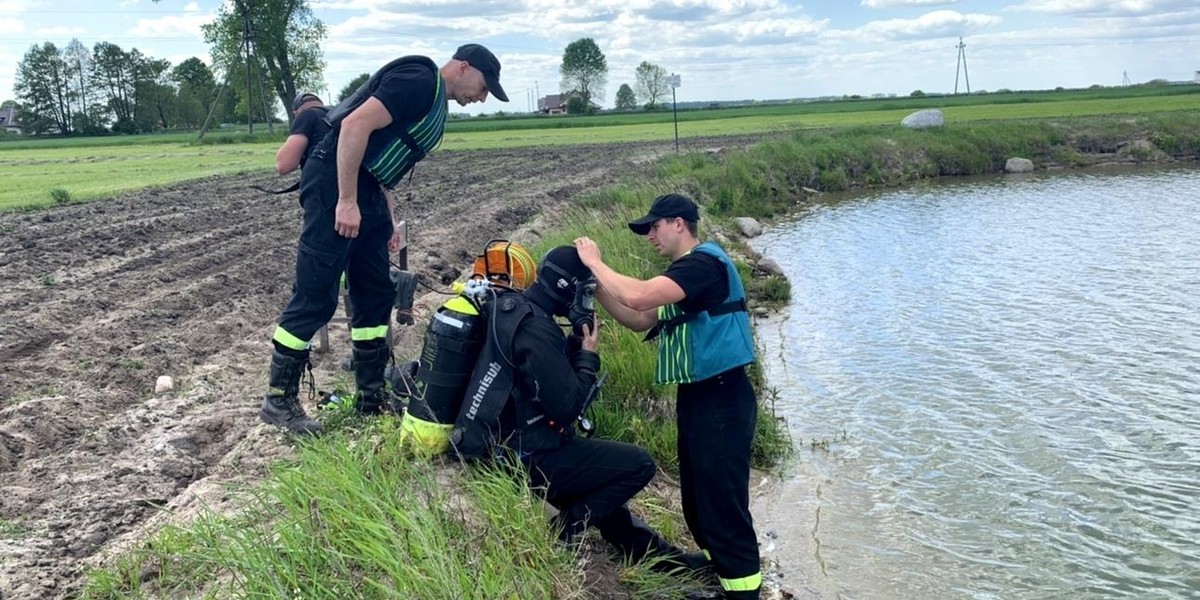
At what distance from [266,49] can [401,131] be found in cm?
6089

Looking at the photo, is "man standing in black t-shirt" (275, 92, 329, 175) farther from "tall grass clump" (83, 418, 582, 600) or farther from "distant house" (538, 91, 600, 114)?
"distant house" (538, 91, 600, 114)

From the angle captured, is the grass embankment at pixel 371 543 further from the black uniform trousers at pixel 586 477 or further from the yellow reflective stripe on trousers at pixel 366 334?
the yellow reflective stripe on trousers at pixel 366 334

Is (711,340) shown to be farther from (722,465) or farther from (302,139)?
(302,139)

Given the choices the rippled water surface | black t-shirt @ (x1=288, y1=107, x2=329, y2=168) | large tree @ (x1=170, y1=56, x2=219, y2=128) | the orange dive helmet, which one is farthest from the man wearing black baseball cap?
large tree @ (x1=170, y1=56, x2=219, y2=128)

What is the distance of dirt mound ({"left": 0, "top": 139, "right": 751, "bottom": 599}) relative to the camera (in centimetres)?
441

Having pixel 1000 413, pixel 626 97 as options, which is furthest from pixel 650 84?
pixel 1000 413

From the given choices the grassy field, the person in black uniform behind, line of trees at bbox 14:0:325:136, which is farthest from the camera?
line of trees at bbox 14:0:325:136

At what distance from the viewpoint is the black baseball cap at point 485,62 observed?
16.5ft

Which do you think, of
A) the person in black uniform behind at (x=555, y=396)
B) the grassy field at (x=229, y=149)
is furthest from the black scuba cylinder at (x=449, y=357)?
the grassy field at (x=229, y=149)

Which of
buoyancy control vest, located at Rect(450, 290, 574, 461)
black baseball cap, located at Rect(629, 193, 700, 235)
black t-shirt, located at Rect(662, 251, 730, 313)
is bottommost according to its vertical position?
buoyancy control vest, located at Rect(450, 290, 574, 461)

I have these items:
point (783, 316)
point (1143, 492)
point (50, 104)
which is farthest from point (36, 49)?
point (1143, 492)

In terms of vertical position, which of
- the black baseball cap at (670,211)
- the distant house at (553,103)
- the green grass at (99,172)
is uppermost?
the distant house at (553,103)

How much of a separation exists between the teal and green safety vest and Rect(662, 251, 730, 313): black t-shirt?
3 cm

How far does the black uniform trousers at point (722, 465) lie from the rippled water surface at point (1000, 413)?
0.98 metres
